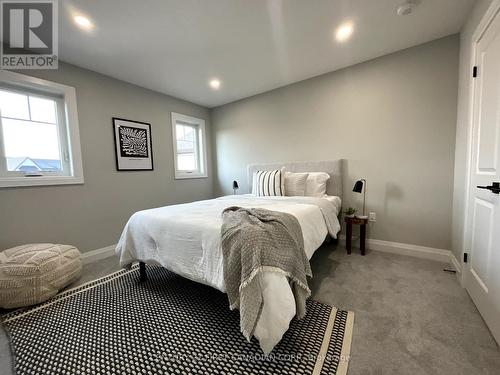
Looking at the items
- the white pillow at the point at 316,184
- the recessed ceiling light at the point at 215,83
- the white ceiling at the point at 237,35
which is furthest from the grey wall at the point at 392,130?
the recessed ceiling light at the point at 215,83

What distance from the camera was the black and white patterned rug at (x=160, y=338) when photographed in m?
1.17

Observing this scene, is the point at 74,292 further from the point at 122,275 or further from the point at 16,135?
the point at 16,135

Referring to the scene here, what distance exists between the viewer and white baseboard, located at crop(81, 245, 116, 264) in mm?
2697

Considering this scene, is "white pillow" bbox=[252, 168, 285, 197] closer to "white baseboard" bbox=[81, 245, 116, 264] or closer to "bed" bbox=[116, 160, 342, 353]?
"bed" bbox=[116, 160, 342, 353]

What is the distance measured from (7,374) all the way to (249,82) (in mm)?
3704

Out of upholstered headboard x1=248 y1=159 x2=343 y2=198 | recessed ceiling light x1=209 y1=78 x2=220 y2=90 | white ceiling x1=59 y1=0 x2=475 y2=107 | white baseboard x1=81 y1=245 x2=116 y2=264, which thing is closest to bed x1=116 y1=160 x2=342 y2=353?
upholstered headboard x1=248 y1=159 x2=343 y2=198

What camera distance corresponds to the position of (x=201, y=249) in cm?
148

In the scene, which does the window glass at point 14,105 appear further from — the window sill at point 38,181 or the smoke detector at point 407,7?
the smoke detector at point 407,7

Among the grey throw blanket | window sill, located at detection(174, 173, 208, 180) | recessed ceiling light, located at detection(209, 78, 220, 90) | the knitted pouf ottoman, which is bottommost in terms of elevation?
the knitted pouf ottoman

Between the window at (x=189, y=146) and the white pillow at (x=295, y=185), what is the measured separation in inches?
82.1

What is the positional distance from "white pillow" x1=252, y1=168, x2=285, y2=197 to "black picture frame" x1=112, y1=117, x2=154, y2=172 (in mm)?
1852

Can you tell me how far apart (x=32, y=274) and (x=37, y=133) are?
170 centimetres

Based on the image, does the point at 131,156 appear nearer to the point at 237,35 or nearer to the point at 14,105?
the point at 14,105
